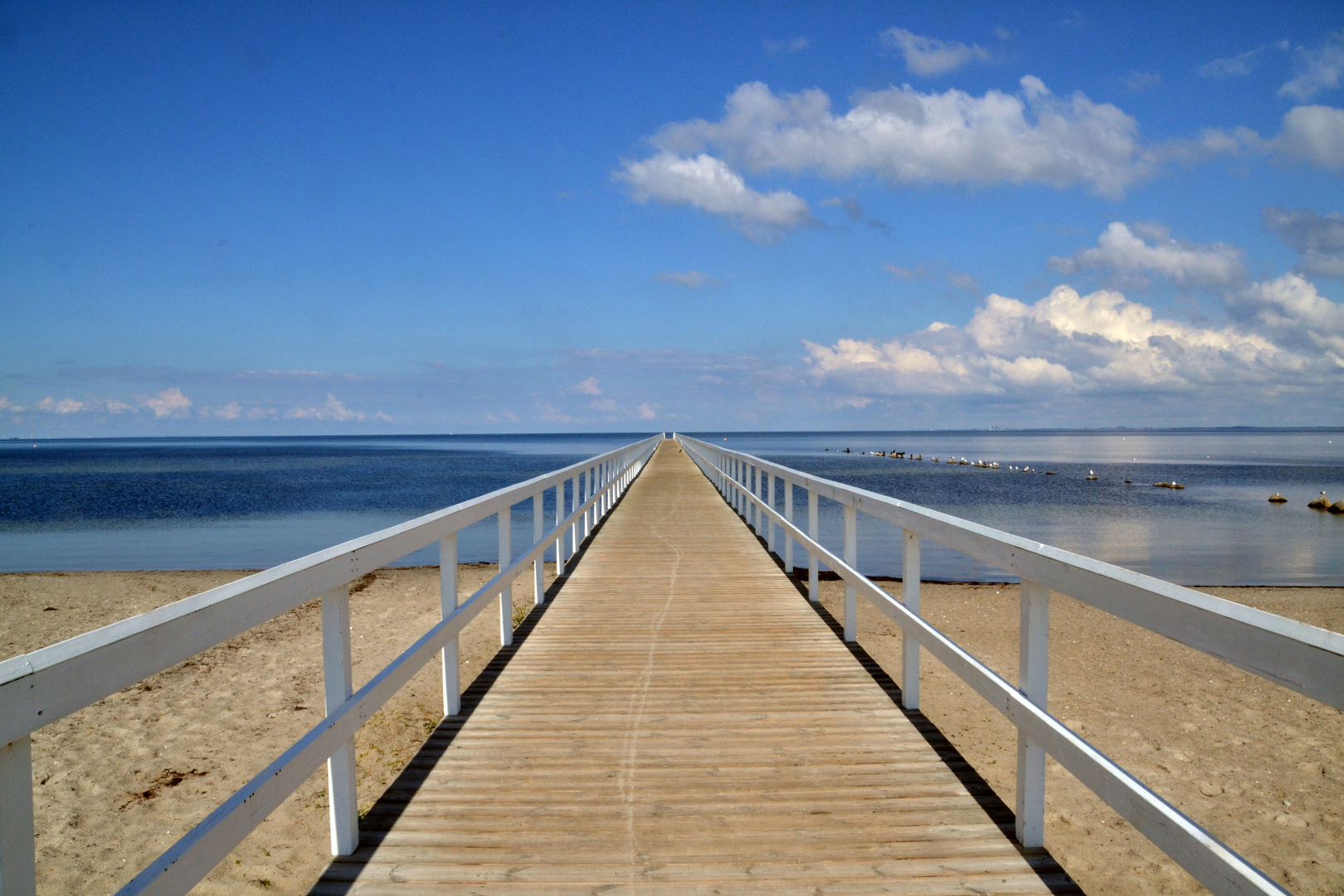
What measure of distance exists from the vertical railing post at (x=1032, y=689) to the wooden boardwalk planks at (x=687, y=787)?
133 mm

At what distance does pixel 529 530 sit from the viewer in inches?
1055

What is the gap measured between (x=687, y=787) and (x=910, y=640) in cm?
175

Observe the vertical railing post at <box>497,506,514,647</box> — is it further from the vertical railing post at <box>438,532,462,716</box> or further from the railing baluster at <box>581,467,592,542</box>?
the railing baluster at <box>581,467,592,542</box>

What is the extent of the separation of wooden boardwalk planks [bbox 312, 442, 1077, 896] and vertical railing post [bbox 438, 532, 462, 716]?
0.17 meters

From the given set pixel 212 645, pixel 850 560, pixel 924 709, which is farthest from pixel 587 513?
pixel 212 645

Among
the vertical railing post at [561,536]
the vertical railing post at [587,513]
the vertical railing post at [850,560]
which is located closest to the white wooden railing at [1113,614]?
the vertical railing post at [850,560]

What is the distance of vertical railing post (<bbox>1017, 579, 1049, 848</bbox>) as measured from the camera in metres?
2.87

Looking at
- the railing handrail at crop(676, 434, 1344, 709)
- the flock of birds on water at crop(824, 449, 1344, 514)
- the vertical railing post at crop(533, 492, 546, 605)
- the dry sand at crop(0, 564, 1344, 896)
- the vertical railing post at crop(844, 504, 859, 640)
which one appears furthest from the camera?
the flock of birds on water at crop(824, 449, 1344, 514)

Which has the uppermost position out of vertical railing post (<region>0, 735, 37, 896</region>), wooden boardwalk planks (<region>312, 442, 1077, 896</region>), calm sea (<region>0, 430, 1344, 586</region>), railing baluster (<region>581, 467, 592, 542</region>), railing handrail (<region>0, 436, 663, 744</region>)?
railing handrail (<region>0, 436, 663, 744</region>)

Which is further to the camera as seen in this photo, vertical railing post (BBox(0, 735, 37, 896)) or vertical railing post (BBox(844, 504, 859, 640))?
vertical railing post (BBox(844, 504, 859, 640))

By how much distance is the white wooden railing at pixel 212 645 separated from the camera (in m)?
1.54

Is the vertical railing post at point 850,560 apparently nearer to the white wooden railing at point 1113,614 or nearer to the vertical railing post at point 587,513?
the white wooden railing at point 1113,614

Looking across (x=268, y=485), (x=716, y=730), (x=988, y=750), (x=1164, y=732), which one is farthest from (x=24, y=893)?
(x=268, y=485)

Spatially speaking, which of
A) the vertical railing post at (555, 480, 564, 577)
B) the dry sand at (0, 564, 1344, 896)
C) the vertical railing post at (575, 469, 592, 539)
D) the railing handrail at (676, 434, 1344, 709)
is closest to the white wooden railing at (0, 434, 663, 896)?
the dry sand at (0, 564, 1344, 896)
